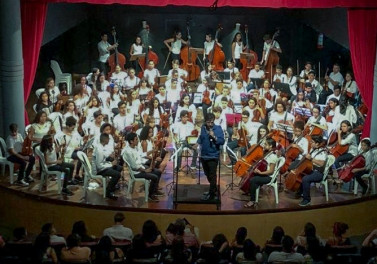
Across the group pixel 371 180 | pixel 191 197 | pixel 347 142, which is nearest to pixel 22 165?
pixel 191 197

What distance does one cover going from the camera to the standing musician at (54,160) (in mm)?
12547

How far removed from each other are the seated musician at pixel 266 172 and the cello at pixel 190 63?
584 centimetres

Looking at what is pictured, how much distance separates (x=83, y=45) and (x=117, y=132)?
6.67 metres

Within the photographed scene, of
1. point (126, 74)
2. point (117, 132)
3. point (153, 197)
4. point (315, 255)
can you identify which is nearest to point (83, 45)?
point (126, 74)

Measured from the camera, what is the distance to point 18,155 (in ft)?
42.7

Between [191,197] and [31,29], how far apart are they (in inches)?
180

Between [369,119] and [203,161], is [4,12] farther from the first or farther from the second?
[369,119]

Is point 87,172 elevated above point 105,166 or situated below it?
below

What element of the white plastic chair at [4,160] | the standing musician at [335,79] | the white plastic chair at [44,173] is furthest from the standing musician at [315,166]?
the white plastic chair at [4,160]

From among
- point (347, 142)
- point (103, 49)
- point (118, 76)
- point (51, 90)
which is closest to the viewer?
point (347, 142)

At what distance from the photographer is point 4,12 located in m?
13.7

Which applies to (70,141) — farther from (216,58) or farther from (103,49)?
(216,58)

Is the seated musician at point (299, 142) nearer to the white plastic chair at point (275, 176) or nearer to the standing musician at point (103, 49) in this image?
the white plastic chair at point (275, 176)

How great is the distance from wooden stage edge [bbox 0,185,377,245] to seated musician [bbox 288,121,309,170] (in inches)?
33.4
